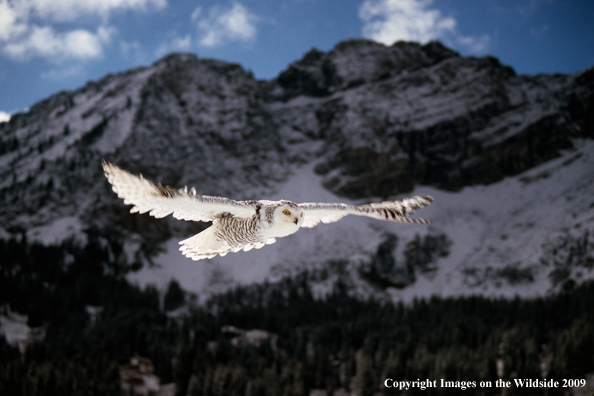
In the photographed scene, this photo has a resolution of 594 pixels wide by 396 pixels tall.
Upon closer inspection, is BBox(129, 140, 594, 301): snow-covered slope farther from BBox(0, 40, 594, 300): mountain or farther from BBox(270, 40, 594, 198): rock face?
BBox(270, 40, 594, 198): rock face

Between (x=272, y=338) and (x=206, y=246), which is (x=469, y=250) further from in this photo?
(x=206, y=246)

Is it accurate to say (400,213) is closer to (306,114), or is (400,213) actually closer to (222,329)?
(222,329)

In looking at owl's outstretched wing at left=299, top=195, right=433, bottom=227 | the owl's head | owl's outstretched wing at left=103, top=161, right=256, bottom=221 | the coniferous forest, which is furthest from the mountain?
owl's outstretched wing at left=103, top=161, right=256, bottom=221

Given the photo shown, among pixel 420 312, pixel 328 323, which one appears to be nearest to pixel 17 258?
pixel 328 323

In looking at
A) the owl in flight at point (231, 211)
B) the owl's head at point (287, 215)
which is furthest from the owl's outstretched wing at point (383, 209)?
the owl's head at point (287, 215)

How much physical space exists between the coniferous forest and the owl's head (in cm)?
3733

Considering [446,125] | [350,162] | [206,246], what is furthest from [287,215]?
[446,125]

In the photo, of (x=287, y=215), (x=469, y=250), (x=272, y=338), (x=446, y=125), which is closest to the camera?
(x=287, y=215)

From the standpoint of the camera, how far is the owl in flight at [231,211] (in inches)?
295

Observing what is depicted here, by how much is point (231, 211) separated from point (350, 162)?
389ft

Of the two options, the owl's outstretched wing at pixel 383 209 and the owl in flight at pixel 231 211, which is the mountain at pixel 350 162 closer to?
the owl's outstretched wing at pixel 383 209

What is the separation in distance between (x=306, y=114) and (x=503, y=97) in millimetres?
55678

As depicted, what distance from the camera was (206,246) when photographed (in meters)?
9.77

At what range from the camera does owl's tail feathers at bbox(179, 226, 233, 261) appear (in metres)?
9.66
